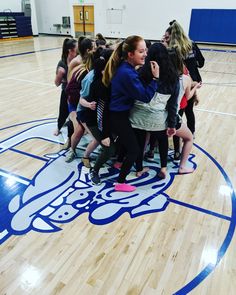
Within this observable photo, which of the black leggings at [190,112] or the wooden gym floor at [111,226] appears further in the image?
the black leggings at [190,112]

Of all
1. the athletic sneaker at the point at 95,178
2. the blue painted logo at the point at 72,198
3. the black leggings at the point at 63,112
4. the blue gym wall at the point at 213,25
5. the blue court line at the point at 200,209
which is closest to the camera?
the blue painted logo at the point at 72,198

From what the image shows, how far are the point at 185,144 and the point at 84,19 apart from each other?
15.5 m

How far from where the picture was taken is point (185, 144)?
288 cm

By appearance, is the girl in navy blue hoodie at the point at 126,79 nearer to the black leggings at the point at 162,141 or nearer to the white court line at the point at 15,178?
the black leggings at the point at 162,141

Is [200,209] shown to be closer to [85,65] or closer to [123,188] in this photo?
[123,188]

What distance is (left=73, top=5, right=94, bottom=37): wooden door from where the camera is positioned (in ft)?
→ 51.8

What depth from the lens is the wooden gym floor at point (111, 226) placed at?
178cm

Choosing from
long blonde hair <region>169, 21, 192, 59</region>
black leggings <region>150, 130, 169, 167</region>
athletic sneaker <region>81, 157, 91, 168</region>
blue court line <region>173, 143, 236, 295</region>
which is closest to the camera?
blue court line <region>173, 143, 236, 295</region>

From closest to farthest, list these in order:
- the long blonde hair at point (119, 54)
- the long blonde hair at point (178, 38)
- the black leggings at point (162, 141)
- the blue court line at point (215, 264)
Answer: the blue court line at point (215, 264) < the long blonde hair at point (119, 54) < the black leggings at point (162, 141) < the long blonde hair at point (178, 38)

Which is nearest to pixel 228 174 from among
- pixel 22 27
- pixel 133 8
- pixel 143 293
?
pixel 143 293

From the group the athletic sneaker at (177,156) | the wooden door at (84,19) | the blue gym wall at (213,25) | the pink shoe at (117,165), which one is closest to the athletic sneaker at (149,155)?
the athletic sneaker at (177,156)

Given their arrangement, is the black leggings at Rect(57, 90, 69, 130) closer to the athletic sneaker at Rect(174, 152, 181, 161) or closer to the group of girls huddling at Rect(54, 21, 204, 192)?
the group of girls huddling at Rect(54, 21, 204, 192)

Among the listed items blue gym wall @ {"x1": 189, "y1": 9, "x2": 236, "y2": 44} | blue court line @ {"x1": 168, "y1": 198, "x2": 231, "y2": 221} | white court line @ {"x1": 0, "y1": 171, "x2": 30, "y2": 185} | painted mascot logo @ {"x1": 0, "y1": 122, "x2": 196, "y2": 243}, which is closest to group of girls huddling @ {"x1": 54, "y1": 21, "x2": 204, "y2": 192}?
painted mascot logo @ {"x1": 0, "y1": 122, "x2": 196, "y2": 243}

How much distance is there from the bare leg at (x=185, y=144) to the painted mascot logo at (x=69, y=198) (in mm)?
114
